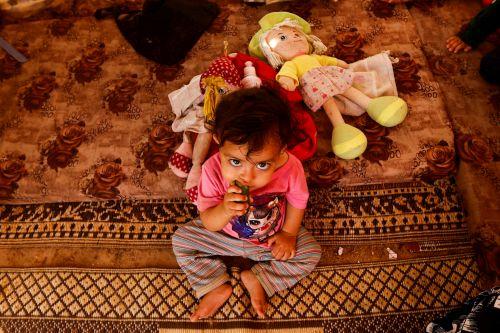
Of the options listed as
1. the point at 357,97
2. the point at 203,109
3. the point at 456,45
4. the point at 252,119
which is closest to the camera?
the point at 252,119

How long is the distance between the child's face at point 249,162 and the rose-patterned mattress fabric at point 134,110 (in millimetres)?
376

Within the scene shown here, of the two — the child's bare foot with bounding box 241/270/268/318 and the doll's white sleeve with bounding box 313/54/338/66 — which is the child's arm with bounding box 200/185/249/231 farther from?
the doll's white sleeve with bounding box 313/54/338/66

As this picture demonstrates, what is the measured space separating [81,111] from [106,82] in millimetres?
145

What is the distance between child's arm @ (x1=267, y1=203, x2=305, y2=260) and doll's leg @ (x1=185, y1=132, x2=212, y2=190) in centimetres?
29

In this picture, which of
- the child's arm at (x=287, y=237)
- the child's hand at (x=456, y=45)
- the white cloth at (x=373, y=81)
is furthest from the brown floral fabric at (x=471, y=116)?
the child's arm at (x=287, y=237)

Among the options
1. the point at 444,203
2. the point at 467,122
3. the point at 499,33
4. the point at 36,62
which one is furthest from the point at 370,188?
the point at 36,62

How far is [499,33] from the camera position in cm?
146

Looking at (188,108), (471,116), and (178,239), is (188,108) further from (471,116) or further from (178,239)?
(471,116)

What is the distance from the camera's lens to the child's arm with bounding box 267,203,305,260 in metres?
1.01

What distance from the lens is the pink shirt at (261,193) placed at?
0.94m

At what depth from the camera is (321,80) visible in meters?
1.19

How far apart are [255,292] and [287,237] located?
0.18m

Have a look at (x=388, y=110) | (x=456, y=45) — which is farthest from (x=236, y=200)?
(x=456, y=45)

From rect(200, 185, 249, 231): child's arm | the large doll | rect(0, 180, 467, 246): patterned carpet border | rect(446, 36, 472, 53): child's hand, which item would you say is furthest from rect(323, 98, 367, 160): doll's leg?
rect(446, 36, 472, 53): child's hand
